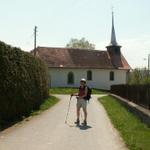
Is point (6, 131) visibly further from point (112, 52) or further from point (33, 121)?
point (112, 52)

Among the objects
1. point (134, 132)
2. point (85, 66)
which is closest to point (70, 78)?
point (85, 66)

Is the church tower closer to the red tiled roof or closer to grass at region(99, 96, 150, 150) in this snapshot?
the red tiled roof

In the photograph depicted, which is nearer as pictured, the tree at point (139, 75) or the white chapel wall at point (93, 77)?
the white chapel wall at point (93, 77)

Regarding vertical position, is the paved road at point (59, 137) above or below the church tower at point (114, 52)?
below

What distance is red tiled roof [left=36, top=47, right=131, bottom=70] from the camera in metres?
65.6

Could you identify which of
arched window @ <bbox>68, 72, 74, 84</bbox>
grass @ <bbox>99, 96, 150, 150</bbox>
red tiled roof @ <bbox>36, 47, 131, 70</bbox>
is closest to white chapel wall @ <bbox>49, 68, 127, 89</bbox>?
arched window @ <bbox>68, 72, 74, 84</bbox>

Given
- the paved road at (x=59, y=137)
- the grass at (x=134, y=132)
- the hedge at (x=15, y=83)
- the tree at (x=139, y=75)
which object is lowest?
the paved road at (x=59, y=137)

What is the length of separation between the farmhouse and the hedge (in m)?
43.5

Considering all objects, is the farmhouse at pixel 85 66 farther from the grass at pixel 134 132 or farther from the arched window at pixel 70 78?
the grass at pixel 134 132

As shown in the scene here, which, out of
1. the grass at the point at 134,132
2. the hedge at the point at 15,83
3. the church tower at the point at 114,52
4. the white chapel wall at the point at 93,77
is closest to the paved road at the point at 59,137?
the grass at the point at 134,132

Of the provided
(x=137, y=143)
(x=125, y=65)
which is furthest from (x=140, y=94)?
(x=125, y=65)

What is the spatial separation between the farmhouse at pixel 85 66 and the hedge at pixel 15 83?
43.5m

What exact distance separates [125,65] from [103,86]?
532 cm

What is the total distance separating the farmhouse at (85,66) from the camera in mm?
65500
